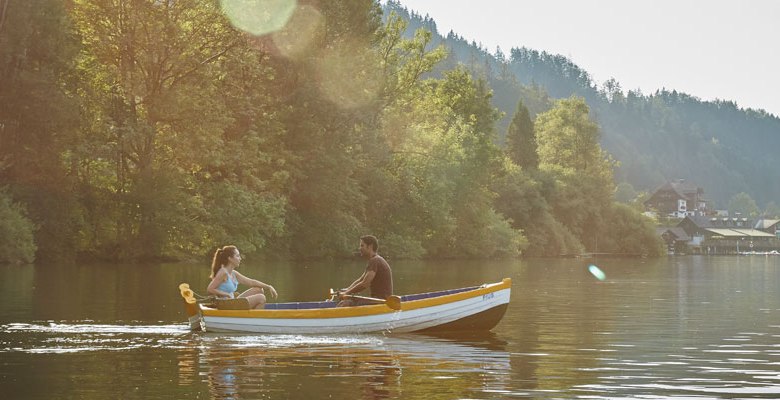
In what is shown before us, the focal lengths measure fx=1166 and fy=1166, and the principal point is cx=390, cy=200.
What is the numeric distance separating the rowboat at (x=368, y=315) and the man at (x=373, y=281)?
44 cm

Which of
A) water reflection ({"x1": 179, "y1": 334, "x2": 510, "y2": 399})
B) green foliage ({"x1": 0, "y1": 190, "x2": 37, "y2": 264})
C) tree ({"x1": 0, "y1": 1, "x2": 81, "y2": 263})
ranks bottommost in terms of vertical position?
water reflection ({"x1": 179, "y1": 334, "x2": 510, "y2": 399})

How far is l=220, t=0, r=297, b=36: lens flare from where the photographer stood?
73.9 meters

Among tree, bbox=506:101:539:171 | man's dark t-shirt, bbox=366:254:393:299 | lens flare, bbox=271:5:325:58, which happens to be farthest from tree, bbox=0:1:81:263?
tree, bbox=506:101:539:171

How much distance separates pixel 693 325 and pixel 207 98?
43741 mm

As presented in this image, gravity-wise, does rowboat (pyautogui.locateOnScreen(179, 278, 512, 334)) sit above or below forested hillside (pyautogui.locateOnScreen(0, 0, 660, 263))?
below

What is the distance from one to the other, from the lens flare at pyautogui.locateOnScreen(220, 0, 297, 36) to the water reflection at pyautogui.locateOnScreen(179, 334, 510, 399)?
164 ft

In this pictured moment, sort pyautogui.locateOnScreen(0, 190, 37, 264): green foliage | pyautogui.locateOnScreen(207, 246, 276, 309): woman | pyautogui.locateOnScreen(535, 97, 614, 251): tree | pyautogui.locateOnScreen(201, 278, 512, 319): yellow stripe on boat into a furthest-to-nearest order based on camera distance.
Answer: pyautogui.locateOnScreen(535, 97, 614, 251): tree < pyautogui.locateOnScreen(0, 190, 37, 264): green foliage < pyautogui.locateOnScreen(207, 246, 276, 309): woman < pyautogui.locateOnScreen(201, 278, 512, 319): yellow stripe on boat

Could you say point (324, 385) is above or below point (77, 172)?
below

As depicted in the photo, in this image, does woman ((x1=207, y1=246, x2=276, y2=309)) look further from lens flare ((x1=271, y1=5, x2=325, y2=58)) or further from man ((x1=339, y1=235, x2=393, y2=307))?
lens flare ((x1=271, y1=5, x2=325, y2=58))

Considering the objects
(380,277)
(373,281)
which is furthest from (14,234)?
(380,277)

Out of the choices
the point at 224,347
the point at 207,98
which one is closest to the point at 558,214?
the point at 207,98

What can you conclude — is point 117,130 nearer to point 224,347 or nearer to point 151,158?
point 151,158

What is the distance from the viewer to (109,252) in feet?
228

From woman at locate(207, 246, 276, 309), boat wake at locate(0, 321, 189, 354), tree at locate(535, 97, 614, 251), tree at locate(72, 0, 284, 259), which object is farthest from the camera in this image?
tree at locate(535, 97, 614, 251)
